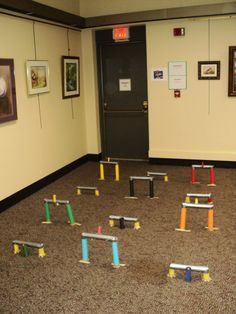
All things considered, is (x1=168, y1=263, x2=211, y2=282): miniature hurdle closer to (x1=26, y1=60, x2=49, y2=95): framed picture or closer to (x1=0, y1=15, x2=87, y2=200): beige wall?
(x1=0, y1=15, x2=87, y2=200): beige wall

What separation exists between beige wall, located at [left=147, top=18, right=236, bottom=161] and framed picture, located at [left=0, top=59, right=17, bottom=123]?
257cm

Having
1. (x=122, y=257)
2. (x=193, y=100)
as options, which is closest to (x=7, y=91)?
(x=122, y=257)

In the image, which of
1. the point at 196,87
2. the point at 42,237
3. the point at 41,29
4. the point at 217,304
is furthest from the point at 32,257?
the point at 196,87

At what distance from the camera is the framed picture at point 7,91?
483 cm

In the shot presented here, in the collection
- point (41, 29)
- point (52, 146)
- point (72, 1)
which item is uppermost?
point (72, 1)

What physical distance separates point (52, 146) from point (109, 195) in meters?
1.36

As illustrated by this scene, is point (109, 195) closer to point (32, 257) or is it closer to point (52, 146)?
point (52, 146)

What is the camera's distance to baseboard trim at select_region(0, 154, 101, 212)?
16.8ft

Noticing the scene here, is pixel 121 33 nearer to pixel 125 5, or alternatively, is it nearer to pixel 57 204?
pixel 125 5

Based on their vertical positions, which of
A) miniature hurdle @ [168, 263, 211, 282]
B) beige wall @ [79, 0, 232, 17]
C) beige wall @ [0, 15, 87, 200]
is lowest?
miniature hurdle @ [168, 263, 211, 282]

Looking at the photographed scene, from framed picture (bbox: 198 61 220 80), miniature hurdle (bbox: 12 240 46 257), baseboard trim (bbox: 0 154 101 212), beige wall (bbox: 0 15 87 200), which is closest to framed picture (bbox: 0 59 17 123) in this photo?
beige wall (bbox: 0 15 87 200)

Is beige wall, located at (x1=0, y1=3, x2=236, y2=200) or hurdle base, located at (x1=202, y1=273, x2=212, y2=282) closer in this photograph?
hurdle base, located at (x1=202, y1=273, x2=212, y2=282)

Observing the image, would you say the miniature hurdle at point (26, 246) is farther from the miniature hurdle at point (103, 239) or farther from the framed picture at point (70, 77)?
the framed picture at point (70, 77)

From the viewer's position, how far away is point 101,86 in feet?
23.8
